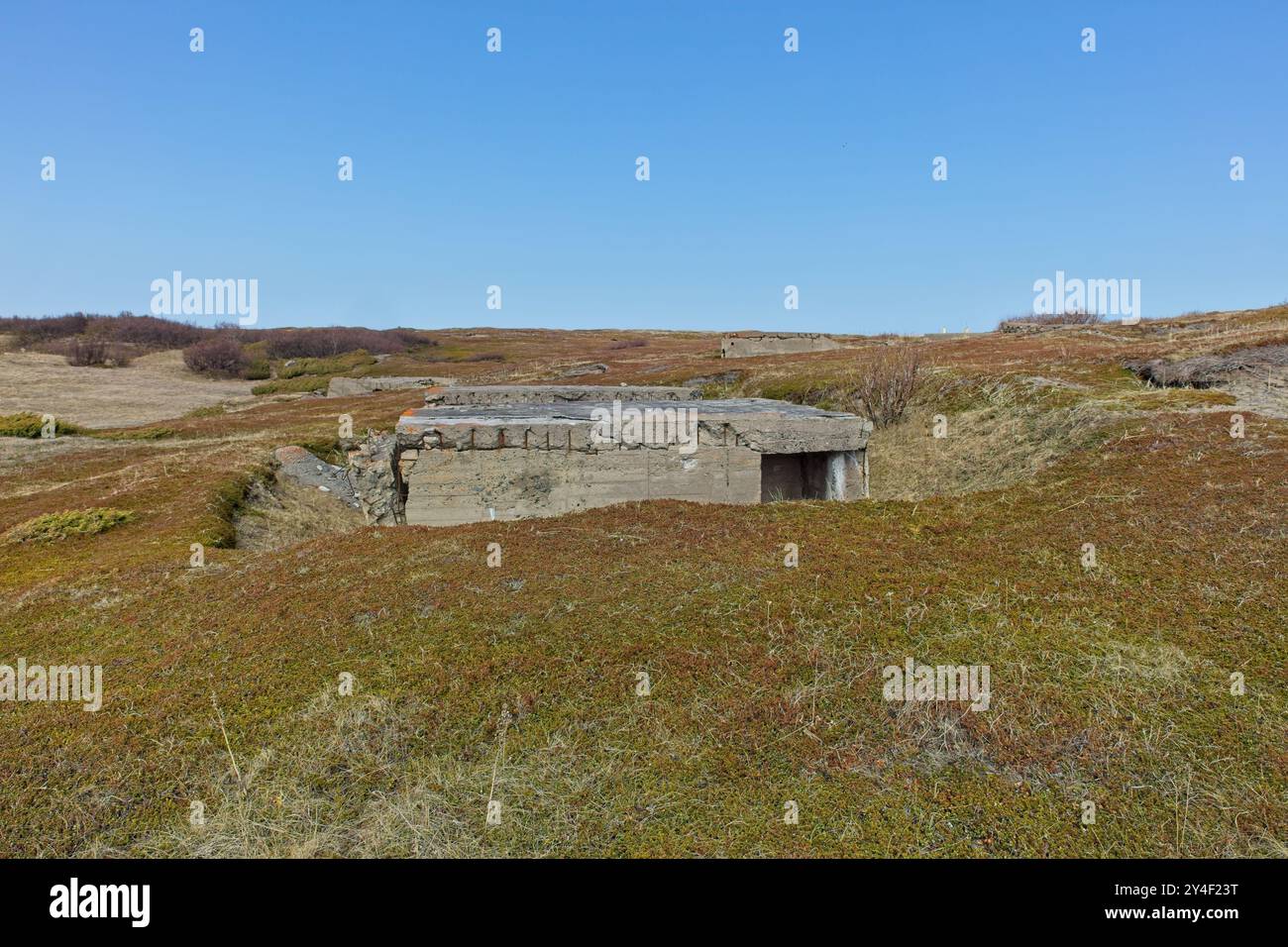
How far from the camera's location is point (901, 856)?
377 cm

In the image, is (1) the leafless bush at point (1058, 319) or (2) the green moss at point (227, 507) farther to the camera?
(1) the leafless bush at point (1058, 319)

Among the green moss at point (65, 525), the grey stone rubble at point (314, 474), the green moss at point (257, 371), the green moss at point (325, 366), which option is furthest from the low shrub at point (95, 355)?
the green moss at point (65, 525)

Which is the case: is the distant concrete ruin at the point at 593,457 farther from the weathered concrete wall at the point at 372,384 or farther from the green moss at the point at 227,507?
the weathered concrete wall at the point at 372,384

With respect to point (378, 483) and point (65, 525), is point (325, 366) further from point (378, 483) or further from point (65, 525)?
point (378, 483)

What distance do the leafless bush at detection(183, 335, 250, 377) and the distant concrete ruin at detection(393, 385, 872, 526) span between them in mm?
51866

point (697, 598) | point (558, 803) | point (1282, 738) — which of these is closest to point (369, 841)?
point (558, 803)

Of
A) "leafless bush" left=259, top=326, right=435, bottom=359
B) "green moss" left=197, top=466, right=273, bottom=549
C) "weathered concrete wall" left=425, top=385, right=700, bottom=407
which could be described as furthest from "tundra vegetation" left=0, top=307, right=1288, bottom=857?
"leafless bush" left=259, top=326, right=435, bottom=359

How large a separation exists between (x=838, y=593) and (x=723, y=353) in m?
36.2

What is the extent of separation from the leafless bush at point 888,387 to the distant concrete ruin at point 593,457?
8221 mm

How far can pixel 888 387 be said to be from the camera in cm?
1864

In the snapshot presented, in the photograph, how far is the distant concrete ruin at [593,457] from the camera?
997cm

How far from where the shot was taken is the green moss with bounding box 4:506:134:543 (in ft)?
35.9

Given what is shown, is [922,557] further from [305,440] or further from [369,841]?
[305,440]

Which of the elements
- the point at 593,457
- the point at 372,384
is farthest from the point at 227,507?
the point at 372,384
